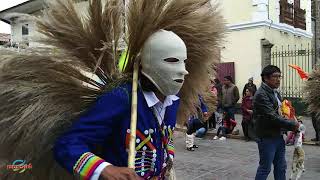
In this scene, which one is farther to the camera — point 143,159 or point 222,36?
point 222,36

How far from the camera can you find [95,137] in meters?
1.99

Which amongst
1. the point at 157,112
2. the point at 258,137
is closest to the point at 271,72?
the point at 258,137

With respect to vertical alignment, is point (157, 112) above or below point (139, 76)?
below

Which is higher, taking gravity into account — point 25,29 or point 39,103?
point 25,29

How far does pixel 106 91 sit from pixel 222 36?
801 mm

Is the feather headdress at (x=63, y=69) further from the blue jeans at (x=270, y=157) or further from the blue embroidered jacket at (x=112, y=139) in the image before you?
the blue jeans at (x=270, y=157)

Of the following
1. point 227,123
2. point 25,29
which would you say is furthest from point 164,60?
point 227,123

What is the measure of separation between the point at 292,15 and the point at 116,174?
17.7 metres

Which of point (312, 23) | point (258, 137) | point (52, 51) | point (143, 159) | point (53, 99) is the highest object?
point (312, 23)

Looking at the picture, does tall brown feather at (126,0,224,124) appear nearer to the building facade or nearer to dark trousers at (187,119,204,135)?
dark trousers at (187,119,204,135)

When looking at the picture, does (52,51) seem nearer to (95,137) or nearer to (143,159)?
(95,137)

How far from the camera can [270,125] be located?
15.8 feet

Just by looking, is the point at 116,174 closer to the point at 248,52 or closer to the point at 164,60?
the point at 164,60

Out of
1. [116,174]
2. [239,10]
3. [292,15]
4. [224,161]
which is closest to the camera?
[116,174]
